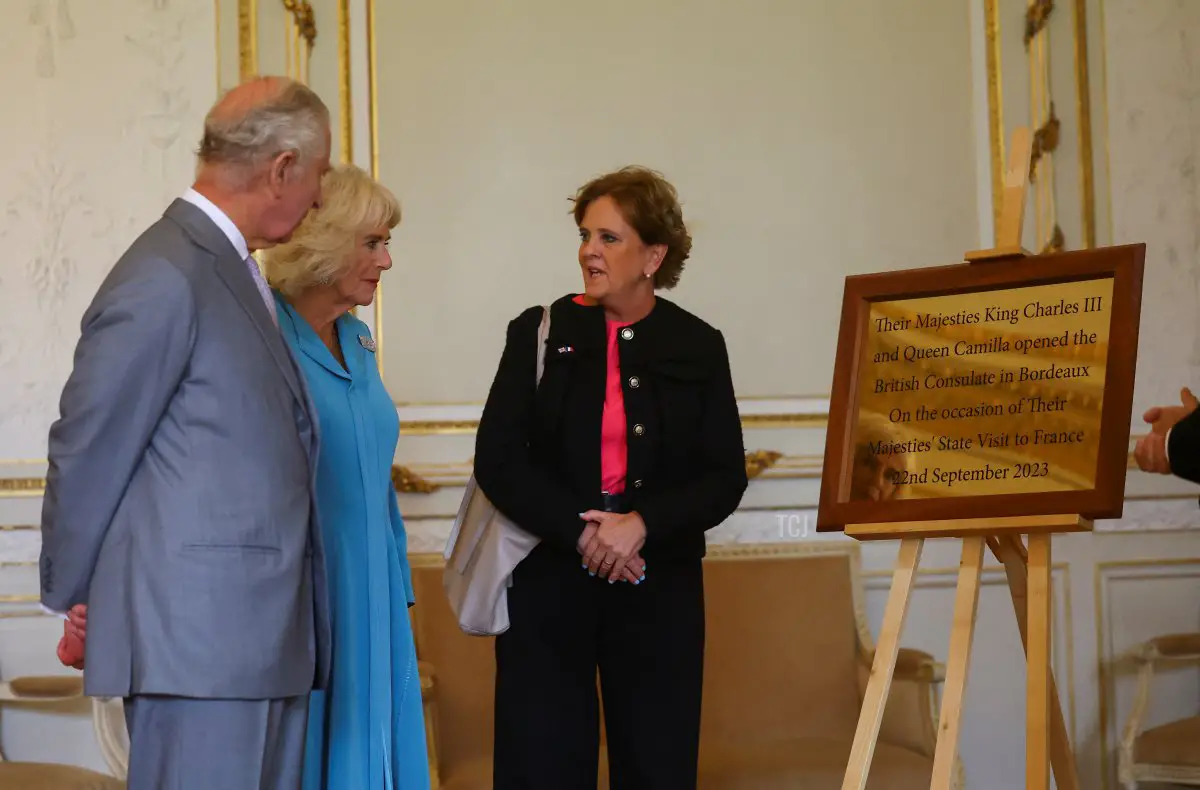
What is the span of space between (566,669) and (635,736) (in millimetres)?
219

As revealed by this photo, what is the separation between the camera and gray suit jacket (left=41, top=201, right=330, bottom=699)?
201 cm

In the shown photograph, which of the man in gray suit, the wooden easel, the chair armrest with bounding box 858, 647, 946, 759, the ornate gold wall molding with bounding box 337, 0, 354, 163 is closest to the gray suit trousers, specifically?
the man in gray suit

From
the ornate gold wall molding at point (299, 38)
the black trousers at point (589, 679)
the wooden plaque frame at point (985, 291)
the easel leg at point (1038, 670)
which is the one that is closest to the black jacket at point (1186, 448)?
the wooden plaque frame at point (985, 291)

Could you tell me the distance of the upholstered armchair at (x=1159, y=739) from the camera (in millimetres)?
4203

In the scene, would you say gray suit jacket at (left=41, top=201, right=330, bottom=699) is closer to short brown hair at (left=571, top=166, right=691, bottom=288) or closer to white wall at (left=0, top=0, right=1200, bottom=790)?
short brown hair at (left=571, top=166, right=691, bottom=288)

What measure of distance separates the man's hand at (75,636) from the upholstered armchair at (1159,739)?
334 centimetres

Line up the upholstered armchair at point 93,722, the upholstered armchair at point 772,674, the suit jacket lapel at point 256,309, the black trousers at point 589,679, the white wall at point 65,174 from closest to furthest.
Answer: the suit jacket lapel at point 256,309
the black trousers at point 589,679
the upholstered armchair at point 93,722
the upholstered armchair at point 772,674
the white wall at point 65,174

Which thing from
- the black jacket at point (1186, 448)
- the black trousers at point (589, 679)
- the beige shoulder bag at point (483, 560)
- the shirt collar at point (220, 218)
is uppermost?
the shirt collar at point (220, 218)

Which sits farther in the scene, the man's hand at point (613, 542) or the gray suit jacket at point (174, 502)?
the man's hand at point (613, 542)

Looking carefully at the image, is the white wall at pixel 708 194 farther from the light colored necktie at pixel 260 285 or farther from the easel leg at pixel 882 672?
the light colored necktie at pixel 260 285

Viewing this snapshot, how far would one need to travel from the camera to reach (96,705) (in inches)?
168

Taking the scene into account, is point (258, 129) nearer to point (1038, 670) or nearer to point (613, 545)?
point (613, 545)

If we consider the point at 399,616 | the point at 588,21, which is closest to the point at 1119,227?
the point at 588,21

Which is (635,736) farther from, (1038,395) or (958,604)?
(1038,395)
